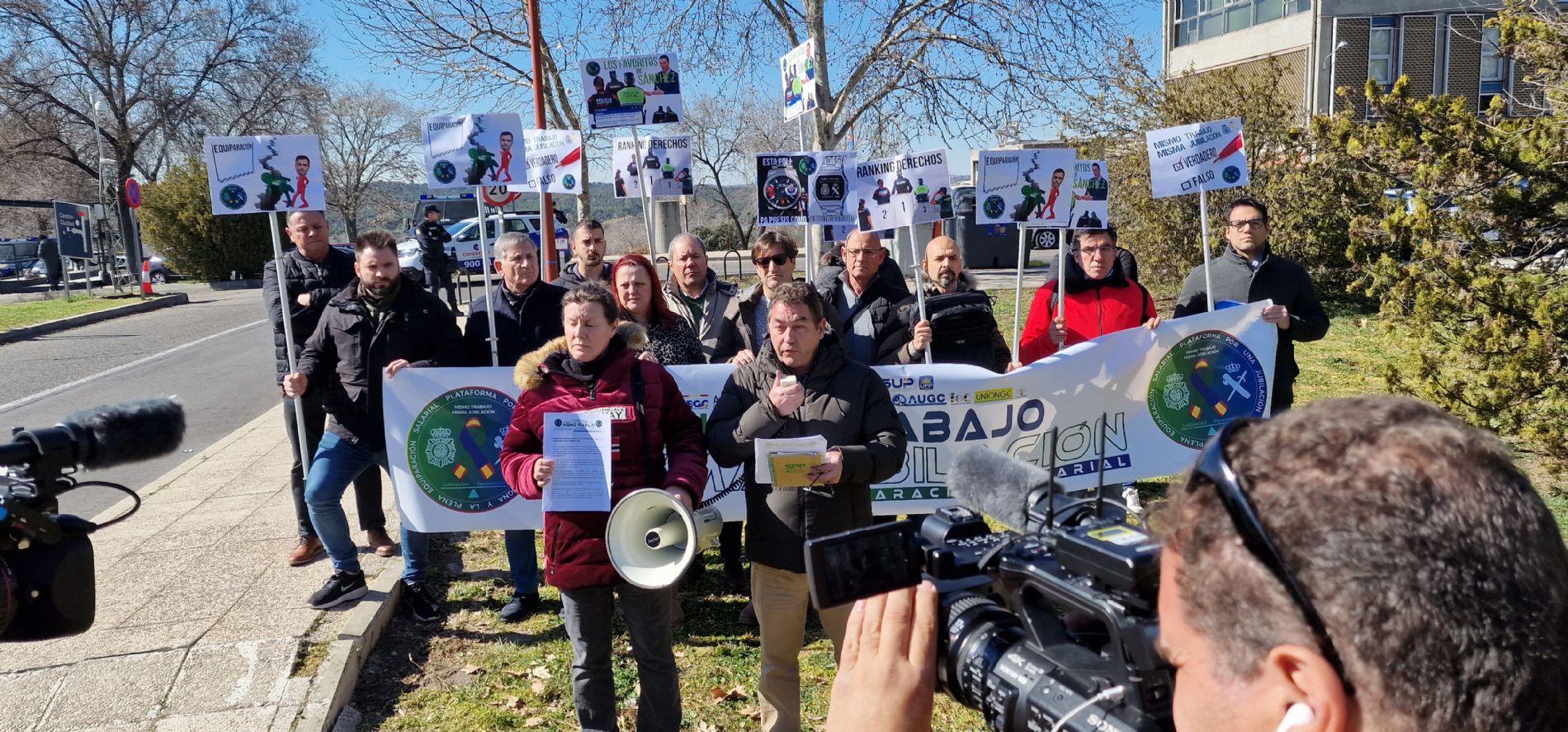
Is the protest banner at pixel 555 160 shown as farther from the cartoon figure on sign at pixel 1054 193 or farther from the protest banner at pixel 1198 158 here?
the protest banner at pixel 1198 158

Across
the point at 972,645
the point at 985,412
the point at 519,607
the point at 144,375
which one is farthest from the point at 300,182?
the point at 144,375

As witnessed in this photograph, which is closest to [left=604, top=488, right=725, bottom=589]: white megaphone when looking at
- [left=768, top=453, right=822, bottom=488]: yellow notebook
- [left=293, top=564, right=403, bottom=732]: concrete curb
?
[left=768, top=453, right=822, bottom=488]: yellow notebook

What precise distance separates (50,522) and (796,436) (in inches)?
100

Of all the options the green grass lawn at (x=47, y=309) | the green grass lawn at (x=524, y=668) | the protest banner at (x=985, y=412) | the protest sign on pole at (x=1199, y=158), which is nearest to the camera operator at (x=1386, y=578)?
the green grass lawn at (x=524, y=668)

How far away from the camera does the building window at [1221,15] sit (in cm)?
3172

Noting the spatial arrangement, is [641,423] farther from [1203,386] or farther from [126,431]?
[1203,386]

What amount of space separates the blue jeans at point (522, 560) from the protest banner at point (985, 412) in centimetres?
11

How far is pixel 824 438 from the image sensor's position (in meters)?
3.96

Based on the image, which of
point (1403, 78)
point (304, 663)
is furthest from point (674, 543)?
point (1403, 78)

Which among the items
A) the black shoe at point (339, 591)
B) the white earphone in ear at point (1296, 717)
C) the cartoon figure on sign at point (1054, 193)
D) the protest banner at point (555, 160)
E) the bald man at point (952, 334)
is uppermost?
the protest banner at point (555, 160)

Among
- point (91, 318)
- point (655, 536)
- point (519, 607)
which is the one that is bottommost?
point (519, 607)

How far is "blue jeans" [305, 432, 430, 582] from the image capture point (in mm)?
5289

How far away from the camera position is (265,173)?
5.79 metres

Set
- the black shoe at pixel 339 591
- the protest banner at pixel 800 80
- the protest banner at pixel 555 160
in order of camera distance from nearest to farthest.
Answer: the black shoe at pixel 339 591 → the protest banner at pixel 555 160 → the protest banner at pixel 800 80
